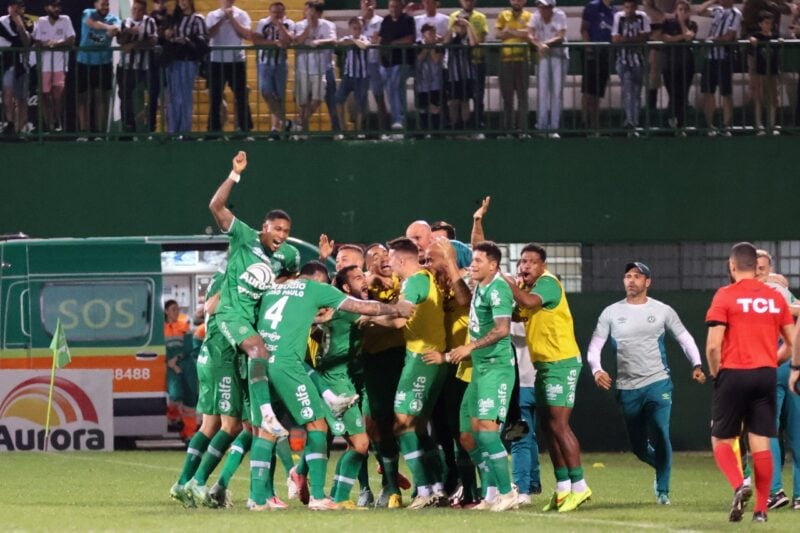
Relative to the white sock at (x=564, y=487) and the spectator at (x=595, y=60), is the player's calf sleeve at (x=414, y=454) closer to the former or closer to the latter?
the white sock at (x=564, y=487)

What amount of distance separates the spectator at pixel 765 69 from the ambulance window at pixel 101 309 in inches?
322

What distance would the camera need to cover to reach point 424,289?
14148 mm

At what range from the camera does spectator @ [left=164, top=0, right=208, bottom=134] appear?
22.5 m

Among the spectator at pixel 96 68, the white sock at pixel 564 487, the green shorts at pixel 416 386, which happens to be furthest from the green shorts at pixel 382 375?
the spectator at pixel 96 68

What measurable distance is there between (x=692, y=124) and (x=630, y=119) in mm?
835

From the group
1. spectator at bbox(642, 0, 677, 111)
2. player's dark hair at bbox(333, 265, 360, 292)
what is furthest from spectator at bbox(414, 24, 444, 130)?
player's dark hair at bbox(333, 265, 360, 292)

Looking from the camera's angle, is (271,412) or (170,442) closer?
(271,412)

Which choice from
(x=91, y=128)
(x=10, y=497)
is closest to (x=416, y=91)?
(x=91, y=128)

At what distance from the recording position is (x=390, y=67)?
22.8 meters

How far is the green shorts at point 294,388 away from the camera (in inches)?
542

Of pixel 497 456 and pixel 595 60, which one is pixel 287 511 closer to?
pixel 497 456

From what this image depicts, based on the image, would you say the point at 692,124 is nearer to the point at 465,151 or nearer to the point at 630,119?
the point at 630,119

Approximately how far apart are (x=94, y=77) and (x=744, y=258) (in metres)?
11.9

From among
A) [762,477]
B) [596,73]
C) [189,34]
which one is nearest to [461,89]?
[596,73]
